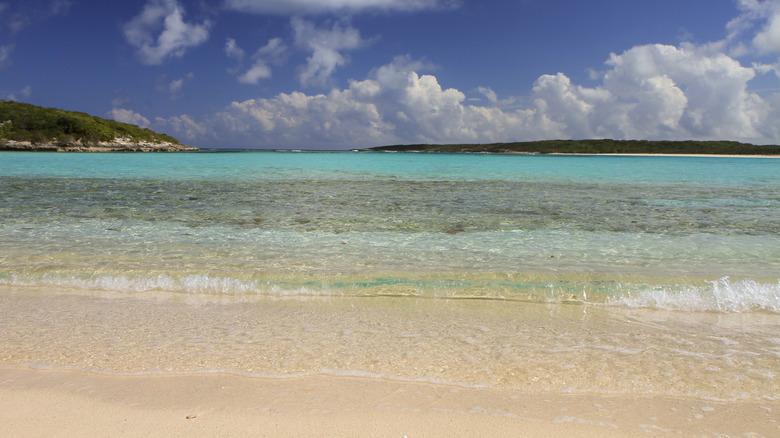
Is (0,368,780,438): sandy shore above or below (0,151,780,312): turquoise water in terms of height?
below

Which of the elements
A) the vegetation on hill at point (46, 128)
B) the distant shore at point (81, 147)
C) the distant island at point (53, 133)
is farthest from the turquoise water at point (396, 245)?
the vegetation on hill at point (46, 128)

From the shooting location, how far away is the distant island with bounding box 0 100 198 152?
3226 inches

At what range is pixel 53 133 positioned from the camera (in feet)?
282

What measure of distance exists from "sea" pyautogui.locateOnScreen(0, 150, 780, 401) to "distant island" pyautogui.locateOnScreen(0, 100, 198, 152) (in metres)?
93.1

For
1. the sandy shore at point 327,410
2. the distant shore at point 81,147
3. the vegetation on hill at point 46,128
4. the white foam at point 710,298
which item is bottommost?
the sandy shore at point 327,410

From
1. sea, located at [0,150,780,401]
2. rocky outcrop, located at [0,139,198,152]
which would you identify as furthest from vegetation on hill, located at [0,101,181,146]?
sea, located at [0,150,780,401]

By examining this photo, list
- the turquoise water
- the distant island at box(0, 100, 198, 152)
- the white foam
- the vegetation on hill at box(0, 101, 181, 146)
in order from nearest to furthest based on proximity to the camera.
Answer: the white foam → the turquoise water → the distant island at box(0, 100, 198, 152) → the vegetation on hill at box(0, 101, 181, 146)

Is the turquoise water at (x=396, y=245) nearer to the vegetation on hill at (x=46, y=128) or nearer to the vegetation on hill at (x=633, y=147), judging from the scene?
the vegetation on hill at (x=46, y=128)

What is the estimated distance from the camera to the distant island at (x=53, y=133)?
81.9 meters

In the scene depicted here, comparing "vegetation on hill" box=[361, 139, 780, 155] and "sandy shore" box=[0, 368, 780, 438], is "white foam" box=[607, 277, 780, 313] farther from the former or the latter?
"vegetation on hill" box=[361, 139, 780, 155]

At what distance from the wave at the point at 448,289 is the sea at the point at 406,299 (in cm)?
3

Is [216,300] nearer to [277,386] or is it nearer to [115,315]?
[115,315]

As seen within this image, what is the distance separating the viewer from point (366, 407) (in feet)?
9.73

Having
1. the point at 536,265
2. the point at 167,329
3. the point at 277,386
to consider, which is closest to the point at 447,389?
the point at 277,386
